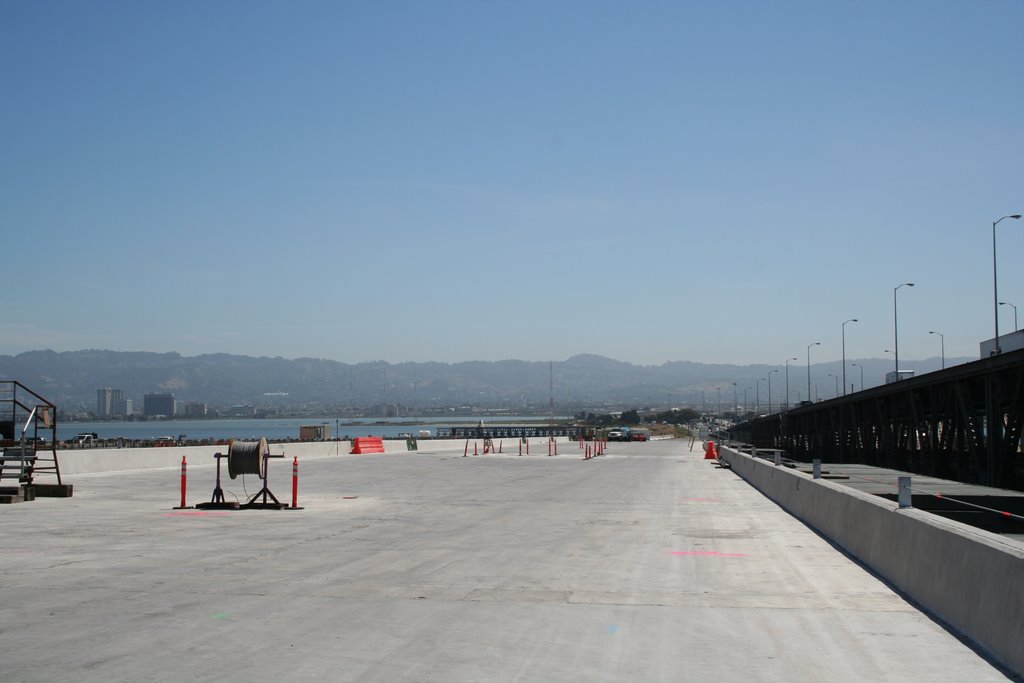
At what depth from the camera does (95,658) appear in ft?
27.7

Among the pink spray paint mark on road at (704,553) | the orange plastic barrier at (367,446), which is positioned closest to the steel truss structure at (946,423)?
the pink spray paint mark on road at (704,553)

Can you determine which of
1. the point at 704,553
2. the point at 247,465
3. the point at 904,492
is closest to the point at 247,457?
the point at 247,465

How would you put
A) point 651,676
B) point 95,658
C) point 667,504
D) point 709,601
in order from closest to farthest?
point 651,676 < point 95,658 < point 709,601 < point 667,504

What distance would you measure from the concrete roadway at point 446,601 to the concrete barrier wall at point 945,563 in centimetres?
29

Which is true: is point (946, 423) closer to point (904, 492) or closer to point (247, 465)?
point (904, 492)

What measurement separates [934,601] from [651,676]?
4.42 metres

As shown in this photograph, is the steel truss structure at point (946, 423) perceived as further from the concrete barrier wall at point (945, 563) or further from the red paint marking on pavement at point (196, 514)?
the red paint marking on pavement at point (196, 514)

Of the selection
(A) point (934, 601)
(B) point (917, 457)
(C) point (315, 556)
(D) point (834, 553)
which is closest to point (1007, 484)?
(B) point (917, 457)

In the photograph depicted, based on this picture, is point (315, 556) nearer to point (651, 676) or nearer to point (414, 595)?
point (414, 595)

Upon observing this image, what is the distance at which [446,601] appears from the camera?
36.8 feet

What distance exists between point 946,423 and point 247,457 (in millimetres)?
22765

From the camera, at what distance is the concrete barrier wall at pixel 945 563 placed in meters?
8.26

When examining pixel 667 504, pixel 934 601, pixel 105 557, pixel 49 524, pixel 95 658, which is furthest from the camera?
pixel 667 504

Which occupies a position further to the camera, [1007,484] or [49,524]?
[1007,484]
